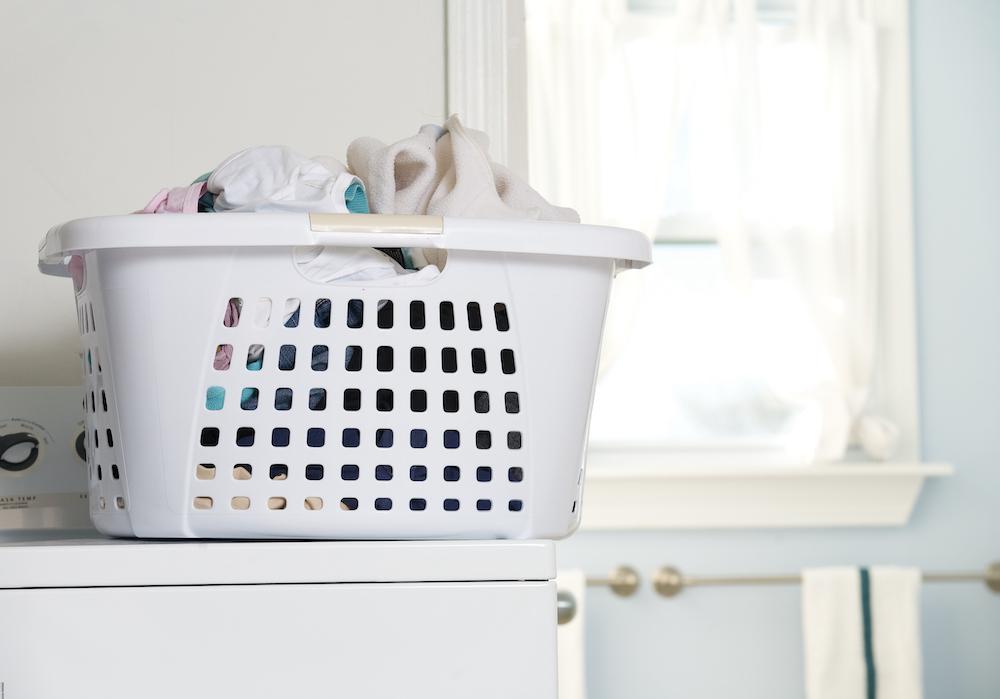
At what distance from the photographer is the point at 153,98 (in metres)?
1.05

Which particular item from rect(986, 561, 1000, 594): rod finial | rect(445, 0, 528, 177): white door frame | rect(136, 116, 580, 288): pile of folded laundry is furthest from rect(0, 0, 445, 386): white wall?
rect(986, 561, 1000, 594): rod finial

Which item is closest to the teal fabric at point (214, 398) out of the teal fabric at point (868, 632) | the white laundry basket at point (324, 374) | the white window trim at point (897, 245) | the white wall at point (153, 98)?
the white laundry basket at point (324, 374)

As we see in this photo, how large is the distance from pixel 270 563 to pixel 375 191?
27 cm

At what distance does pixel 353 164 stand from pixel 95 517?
11.9 inches

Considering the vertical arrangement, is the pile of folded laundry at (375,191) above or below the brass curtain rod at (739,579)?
above

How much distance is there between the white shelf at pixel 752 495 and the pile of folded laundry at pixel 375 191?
1.18m

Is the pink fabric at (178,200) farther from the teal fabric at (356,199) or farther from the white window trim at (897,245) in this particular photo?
the white window trim at (897,245)

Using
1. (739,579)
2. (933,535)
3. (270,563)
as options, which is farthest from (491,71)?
(933,535)

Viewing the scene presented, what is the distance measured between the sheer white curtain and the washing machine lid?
54.4 inches

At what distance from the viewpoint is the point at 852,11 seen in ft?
6.37

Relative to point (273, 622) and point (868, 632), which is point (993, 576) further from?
point (273, 622)

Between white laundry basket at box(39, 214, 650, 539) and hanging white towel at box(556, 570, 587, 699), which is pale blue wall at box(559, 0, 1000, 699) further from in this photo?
white laundry basket at box(39, 214, 650, 539)

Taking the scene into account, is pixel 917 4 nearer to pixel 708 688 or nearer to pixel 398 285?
pixel 708 688

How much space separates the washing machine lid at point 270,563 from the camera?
0.51 meters
